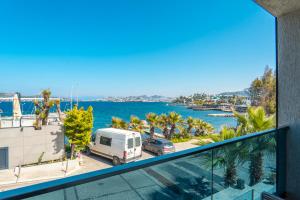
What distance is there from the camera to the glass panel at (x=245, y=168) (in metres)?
1.39

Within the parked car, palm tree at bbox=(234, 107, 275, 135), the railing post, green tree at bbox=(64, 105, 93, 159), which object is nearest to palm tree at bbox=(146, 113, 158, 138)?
the parked car

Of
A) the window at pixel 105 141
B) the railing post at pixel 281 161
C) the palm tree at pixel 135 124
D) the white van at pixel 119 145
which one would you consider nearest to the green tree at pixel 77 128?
the white van at pixel 119 145

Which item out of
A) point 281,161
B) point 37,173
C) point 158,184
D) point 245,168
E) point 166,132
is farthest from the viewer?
point 166,132

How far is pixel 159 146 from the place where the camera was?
36.3ft

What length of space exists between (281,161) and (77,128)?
10.5m

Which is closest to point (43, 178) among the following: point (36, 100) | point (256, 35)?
point (36, 100)

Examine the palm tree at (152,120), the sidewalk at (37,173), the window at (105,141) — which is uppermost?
the palm tree at (152,120)

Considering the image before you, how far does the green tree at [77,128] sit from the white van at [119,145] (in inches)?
29.7

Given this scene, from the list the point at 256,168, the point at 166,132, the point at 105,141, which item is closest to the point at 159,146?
the point at 105,141

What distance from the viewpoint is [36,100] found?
11.9 meters

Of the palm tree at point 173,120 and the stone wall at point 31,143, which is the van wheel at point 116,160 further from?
the palm tree at point 173,120

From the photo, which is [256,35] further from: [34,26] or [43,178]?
[34,26]

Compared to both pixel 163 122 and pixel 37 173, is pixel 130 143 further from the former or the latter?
pixel 163 122

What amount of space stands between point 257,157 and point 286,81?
38.9 inches
